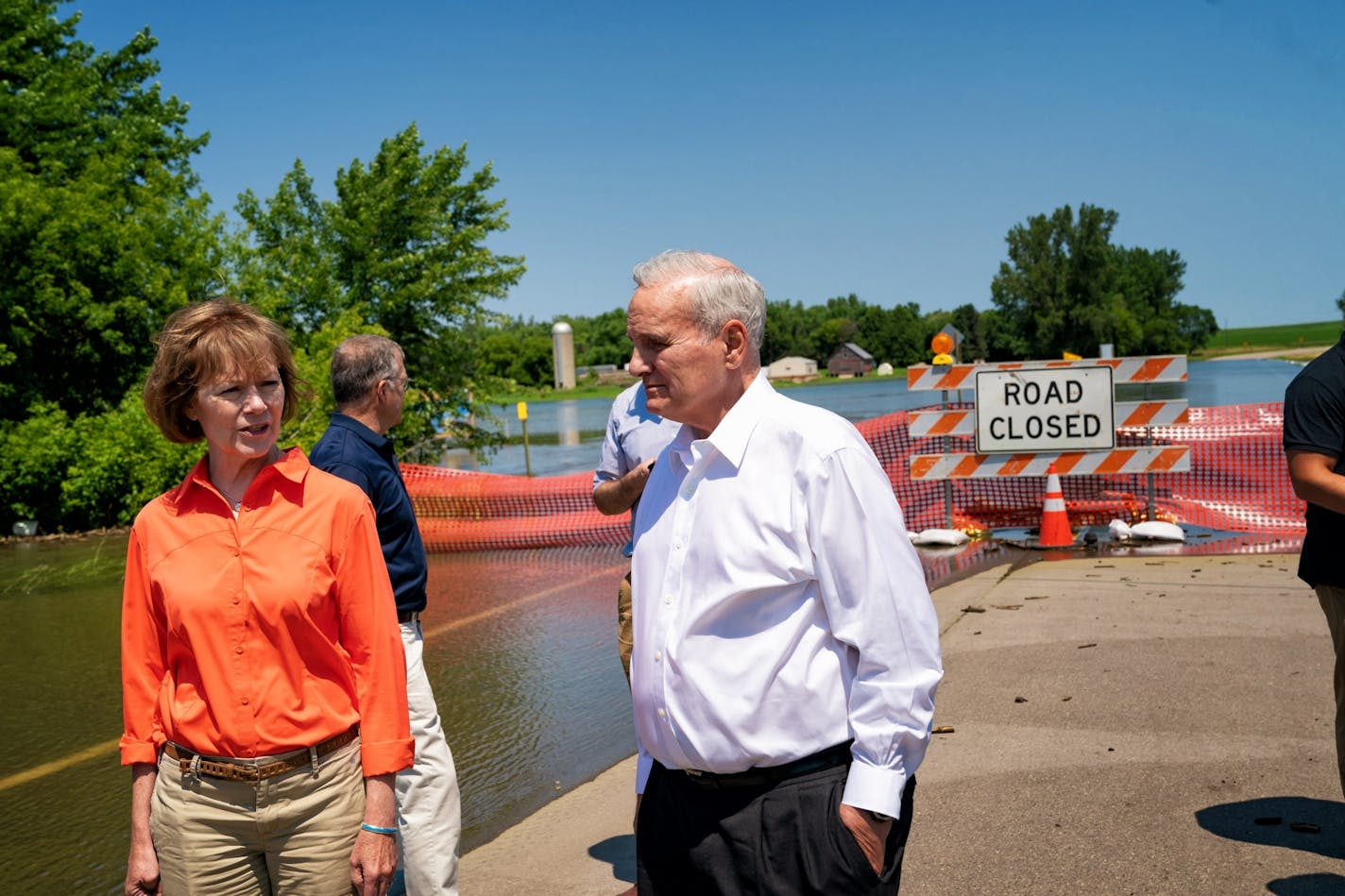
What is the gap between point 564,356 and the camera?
502 feet

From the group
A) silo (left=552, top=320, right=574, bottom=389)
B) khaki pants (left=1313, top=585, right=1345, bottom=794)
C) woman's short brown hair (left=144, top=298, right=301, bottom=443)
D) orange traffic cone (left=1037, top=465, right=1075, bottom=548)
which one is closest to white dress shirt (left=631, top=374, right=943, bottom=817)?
woman's short brown hair (left=144, top=298, right=301, bottom=443)

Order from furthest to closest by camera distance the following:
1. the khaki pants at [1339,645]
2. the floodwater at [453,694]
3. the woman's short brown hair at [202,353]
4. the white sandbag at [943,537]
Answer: the white sandbag at [943,537] → the floodwater at [453,694] → the khaki pants at [1339,645] → the woman's short brown hair at [202,353]

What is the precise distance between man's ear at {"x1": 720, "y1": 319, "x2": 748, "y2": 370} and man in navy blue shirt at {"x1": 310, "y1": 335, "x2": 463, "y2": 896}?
1.65 metres

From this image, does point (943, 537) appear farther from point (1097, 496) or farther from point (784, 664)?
point (784, 664)

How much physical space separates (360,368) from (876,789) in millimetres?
2588

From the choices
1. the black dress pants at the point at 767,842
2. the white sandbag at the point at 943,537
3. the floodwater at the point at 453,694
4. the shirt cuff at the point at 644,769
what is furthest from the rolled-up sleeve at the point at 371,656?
the white sandbag at the point at 943,537

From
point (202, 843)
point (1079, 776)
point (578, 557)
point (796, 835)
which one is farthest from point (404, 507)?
point (578, 557)

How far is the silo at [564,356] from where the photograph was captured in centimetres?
15312

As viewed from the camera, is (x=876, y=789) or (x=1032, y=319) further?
(x=1032, y=319)

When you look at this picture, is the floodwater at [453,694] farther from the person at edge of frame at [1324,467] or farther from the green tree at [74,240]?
the green tree at [74,240]

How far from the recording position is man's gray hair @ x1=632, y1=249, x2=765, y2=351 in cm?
251

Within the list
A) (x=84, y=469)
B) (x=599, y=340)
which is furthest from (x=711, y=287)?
(x=599, y=340)

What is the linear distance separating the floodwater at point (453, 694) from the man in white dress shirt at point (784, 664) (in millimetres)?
2686

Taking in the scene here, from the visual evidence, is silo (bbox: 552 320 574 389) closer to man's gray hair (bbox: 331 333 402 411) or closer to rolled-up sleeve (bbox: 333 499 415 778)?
man's gray hair (bbox: 331 333 402 411)
